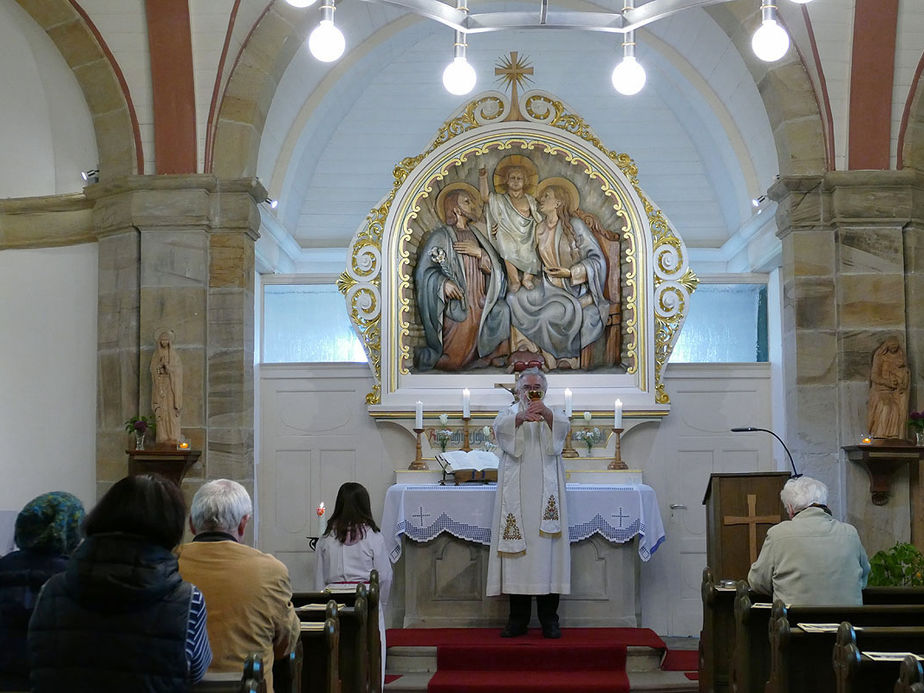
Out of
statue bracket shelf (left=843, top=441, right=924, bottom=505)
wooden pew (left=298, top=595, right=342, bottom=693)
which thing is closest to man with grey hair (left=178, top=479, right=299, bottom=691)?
wooden pew (left=298, top=595, right=342, bottom=693)

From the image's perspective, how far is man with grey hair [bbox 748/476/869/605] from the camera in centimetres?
602

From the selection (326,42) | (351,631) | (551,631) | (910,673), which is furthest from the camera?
(551,631)

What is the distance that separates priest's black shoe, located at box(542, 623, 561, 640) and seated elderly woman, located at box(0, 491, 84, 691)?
16.5 ft

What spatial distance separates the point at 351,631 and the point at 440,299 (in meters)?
4.92

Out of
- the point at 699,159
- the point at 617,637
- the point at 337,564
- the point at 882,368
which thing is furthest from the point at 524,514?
the point at 699,159

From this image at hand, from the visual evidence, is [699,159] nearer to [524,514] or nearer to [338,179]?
[338,179]

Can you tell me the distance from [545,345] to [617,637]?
295 cm

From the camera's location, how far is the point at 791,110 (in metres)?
9.70

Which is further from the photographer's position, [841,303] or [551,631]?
[841,303]

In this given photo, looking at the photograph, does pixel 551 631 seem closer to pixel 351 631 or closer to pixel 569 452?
pixel 569 452

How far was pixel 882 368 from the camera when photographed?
9.19 meters

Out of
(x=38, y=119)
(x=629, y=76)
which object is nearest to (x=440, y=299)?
(x=38, y=119)

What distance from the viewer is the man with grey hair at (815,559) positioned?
6.02 meters

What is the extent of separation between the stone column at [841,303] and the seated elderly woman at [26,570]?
20.9ft
